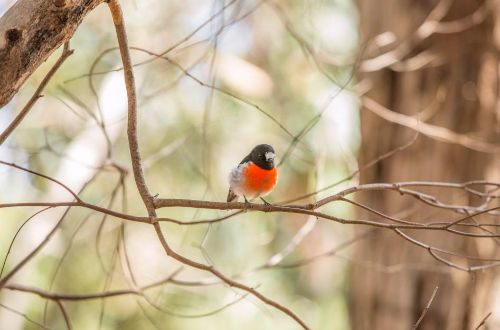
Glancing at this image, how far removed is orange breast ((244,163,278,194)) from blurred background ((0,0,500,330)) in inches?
26.8

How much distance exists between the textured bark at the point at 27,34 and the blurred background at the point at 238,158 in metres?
1.76

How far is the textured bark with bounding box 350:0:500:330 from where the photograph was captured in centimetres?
339

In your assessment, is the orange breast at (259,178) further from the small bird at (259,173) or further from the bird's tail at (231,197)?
the bird's tail at (231,197)

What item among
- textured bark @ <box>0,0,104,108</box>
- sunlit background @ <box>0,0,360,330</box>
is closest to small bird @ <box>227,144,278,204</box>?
textured bark @ <box>0,0,104,108</box>

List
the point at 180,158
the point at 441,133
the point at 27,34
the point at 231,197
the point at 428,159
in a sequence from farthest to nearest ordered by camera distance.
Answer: the point at 180,158, the point at 428,159, the point at 441,133, the point at 231,197, the point at 27,34

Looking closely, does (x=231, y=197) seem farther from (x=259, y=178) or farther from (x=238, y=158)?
(x=238, y=158)

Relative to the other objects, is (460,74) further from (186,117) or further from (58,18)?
(186,117)

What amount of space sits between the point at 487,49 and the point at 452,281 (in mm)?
1254

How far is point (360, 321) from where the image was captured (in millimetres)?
3697

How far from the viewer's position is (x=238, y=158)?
645 cm

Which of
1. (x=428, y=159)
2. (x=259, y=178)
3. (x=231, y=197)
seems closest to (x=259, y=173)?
(x=259, y=178)

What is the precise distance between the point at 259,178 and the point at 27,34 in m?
1.14

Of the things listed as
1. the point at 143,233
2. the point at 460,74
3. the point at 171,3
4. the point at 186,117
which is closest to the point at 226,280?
the point at 460,74

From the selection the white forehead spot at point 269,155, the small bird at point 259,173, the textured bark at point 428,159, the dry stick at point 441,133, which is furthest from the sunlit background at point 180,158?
the white forehead spot at point 269,155
